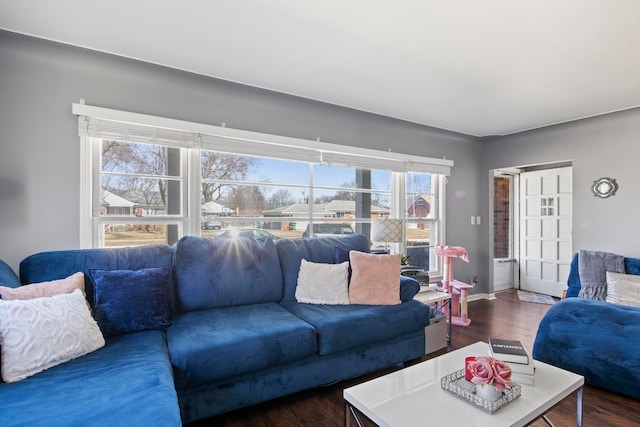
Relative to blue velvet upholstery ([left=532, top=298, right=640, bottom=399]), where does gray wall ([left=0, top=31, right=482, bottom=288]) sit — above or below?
above

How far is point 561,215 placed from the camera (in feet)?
15.9

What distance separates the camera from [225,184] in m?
3.11

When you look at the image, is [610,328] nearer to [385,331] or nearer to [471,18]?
[385,331]

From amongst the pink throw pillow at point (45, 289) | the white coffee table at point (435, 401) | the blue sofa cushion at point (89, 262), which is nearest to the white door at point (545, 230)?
the white coffee table at point (435, 401)

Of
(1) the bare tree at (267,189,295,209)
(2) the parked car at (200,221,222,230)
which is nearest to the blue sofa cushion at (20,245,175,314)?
(2) the parked car at (200,221,222,230)

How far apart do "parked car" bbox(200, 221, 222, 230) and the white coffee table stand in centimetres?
204

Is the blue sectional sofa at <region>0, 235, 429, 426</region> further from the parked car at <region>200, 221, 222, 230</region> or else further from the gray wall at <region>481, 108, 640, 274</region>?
the gray wall at <region>481, 108, 640, 274</region>

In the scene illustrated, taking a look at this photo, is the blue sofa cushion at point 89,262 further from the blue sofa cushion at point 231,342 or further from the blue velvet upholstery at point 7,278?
the blue sofa cushion at point 231,342

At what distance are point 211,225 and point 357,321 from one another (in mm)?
1635

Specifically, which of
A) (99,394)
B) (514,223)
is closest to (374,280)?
(99,394)

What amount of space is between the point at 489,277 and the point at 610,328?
2690mm

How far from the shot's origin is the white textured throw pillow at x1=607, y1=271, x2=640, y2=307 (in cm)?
271

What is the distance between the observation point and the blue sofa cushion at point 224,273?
7.77 ft

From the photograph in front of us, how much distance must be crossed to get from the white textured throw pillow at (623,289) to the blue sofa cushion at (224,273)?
9.61 ft
